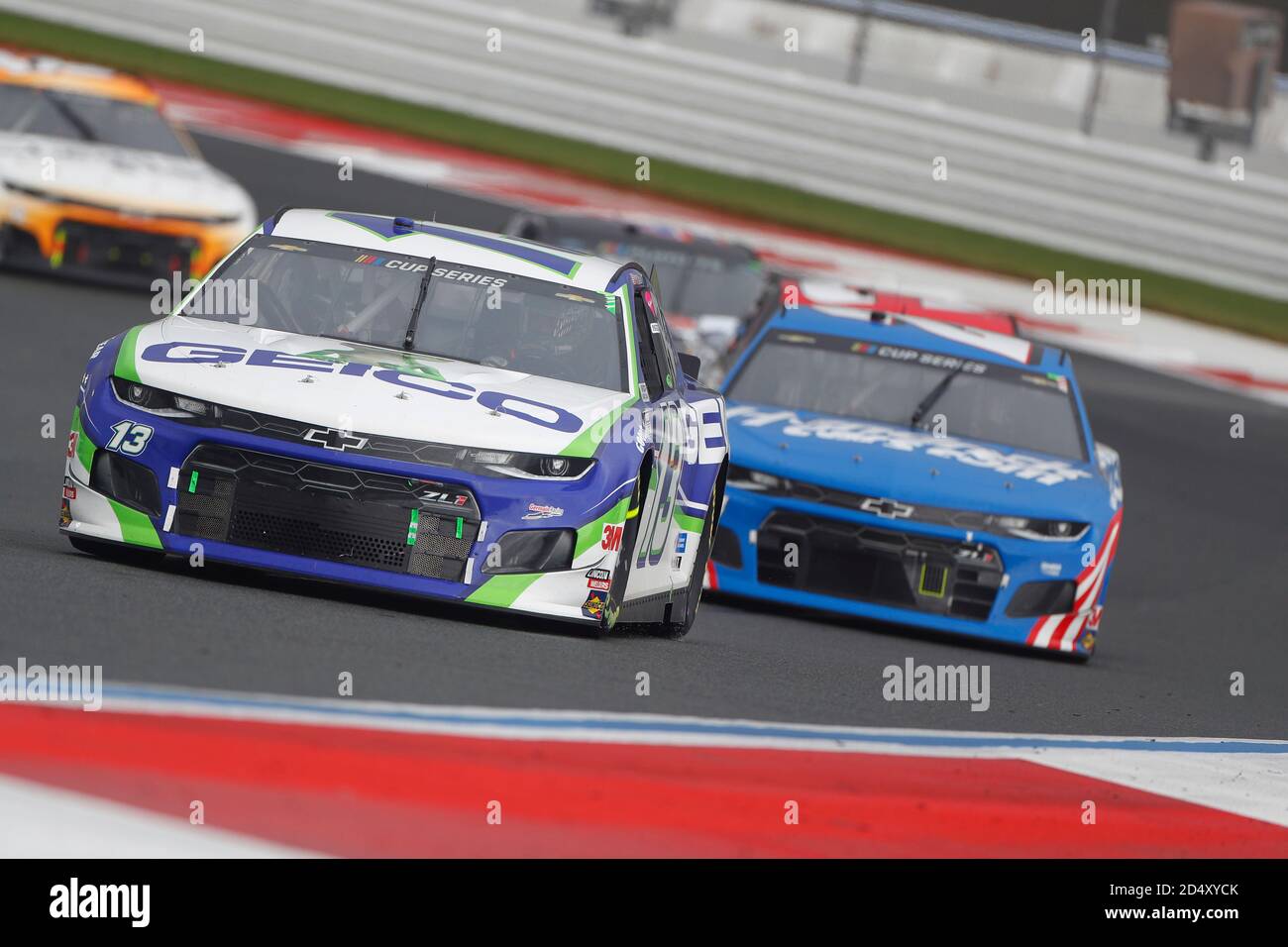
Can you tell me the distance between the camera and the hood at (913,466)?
982cm

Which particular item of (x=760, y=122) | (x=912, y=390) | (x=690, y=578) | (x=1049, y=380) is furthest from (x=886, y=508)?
(x=760, y=122)

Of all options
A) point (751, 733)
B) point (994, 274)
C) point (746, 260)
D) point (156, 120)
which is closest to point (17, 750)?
point (751, 733)

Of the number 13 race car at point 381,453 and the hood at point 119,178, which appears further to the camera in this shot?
the hood at point 119,178

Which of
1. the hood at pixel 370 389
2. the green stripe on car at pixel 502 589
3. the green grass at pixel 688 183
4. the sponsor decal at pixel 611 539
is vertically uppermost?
the hood at pixel 370 389

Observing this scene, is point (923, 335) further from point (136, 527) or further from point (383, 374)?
point (136, 527)

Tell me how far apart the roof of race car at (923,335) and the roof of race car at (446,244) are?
114 inches

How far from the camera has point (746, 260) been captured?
51.8 ft

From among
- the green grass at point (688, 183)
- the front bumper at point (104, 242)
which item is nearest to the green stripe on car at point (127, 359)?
the front bumper at point (104, 242)

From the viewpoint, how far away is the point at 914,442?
10336mm

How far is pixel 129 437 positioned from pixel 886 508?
12.2 feet

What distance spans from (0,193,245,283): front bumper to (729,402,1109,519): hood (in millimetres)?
6595
